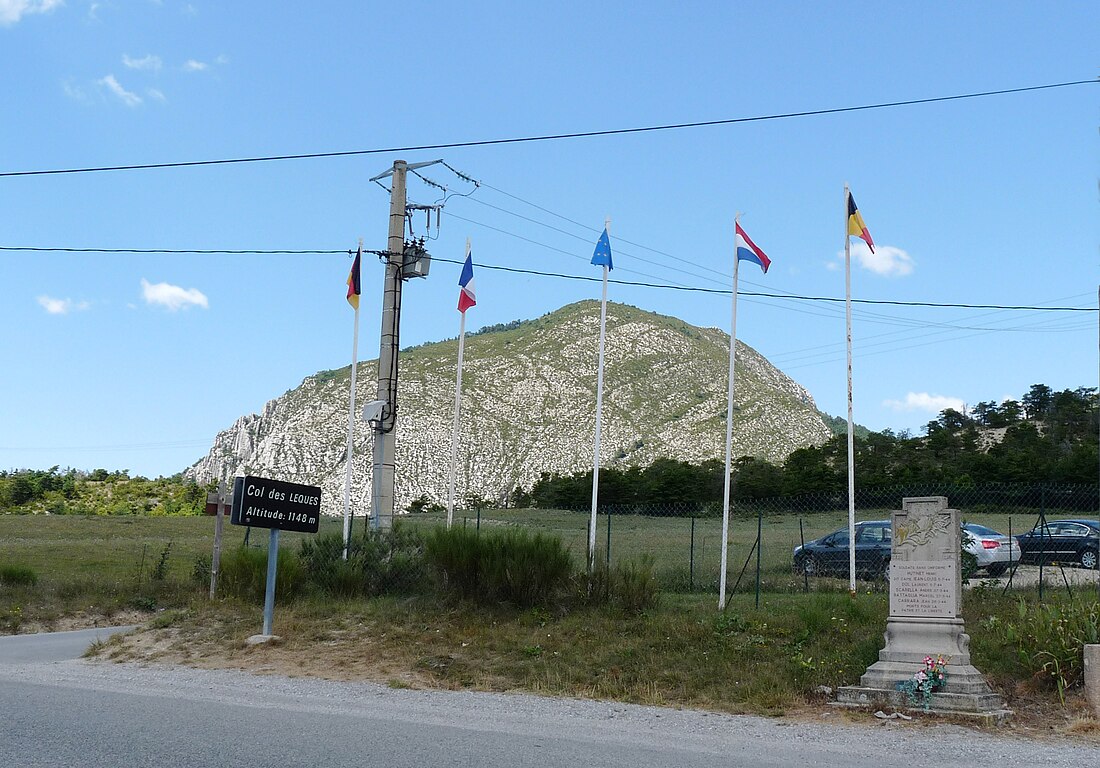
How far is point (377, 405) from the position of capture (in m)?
19.1

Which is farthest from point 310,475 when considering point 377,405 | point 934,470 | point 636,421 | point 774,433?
point 377,405

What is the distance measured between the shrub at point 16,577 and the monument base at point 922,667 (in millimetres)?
18340

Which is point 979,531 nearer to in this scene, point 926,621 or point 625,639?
point 625,639

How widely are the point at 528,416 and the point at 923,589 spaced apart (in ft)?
367

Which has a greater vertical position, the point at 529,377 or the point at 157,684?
the point at 529,377

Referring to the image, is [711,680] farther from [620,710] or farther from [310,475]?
[310,475]

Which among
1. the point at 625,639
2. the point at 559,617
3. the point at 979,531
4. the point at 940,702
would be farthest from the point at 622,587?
the point at 979,531

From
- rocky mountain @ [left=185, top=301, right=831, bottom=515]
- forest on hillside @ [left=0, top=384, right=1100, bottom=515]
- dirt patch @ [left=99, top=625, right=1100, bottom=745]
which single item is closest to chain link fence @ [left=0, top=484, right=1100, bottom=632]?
dirt patch @ [left=99, top=625, right=1100, bottom=745]

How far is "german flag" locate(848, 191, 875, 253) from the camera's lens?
16797 millimetres

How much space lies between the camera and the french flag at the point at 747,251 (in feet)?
54.6

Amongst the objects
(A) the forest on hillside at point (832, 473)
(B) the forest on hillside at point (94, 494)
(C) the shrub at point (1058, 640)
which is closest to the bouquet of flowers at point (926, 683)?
(C) the shrub at point (1058, 640)

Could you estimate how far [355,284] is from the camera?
21.7 metres

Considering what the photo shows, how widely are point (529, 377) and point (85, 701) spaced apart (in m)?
122

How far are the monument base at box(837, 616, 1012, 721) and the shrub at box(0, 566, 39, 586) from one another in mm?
18340
